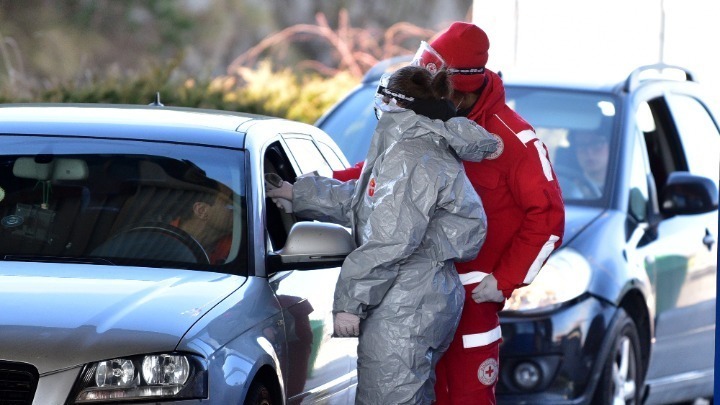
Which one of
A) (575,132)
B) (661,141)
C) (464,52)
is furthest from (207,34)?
(464,52)

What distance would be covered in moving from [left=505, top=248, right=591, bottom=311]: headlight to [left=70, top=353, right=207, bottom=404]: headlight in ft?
11.8

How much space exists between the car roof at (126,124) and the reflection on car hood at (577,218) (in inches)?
93.8

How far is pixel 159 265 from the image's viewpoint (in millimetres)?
5879

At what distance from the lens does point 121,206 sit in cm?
615

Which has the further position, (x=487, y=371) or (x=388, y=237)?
(x=487, y=371)

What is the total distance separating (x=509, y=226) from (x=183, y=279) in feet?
4.91

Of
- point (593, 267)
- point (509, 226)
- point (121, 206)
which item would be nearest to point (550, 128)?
point (593, 267)

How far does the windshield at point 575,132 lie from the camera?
30.6ft

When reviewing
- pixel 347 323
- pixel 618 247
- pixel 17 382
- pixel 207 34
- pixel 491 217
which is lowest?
pixel 17 382

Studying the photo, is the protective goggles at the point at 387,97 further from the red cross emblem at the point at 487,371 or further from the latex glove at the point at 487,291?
the red cross emblem at the point at 487,371

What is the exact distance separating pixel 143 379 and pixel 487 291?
1.79m

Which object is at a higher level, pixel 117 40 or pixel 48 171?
pixel 117 40

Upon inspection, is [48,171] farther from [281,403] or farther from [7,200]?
[281,403]

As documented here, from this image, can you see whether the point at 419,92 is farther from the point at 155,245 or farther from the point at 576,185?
the point at 576,185
